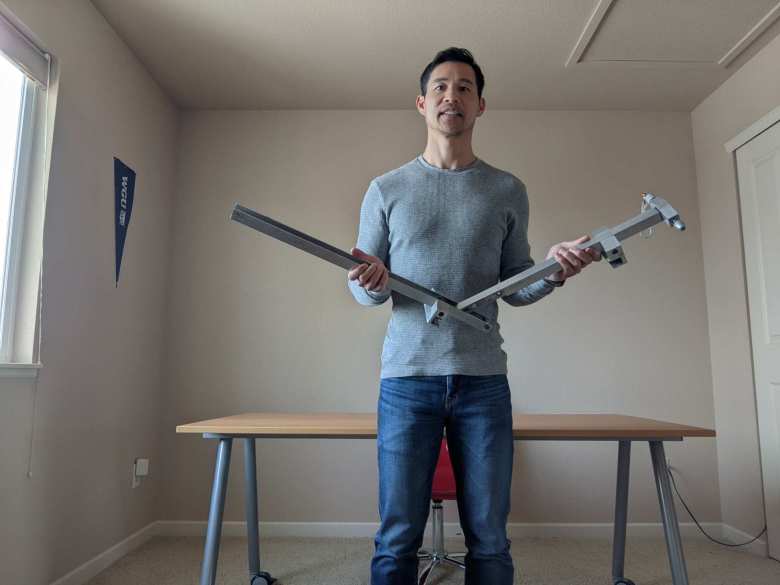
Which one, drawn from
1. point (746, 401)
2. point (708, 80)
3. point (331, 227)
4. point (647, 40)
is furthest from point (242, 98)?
point (746, 401)

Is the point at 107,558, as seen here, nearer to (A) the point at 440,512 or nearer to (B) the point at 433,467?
(A) the point at 440,512

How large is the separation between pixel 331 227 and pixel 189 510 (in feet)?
5.33

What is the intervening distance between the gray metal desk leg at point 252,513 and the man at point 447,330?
1.18 m

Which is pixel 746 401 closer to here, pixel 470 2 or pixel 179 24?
pixel 470 2

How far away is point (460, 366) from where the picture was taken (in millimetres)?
1135

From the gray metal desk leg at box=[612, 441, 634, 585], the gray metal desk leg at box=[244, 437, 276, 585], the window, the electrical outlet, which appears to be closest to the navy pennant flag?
the window

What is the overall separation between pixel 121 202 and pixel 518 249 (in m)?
1.94

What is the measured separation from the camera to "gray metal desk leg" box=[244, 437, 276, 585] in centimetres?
219

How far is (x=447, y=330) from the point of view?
1.16m

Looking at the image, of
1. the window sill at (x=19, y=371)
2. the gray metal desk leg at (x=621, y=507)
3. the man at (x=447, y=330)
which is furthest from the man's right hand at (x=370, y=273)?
the gray metal desk leg at (x=621, y=507)

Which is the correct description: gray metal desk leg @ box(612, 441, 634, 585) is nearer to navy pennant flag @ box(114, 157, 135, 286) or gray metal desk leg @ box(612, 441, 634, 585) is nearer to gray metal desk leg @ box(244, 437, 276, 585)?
gray metal desk leg @ box(244, 437, 276, 585)

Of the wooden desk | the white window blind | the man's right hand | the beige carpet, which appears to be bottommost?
the beige carpet

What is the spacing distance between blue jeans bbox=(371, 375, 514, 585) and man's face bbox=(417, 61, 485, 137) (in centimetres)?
54

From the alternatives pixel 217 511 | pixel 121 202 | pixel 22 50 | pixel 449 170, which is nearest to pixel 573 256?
pixel 449 170
